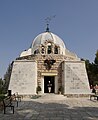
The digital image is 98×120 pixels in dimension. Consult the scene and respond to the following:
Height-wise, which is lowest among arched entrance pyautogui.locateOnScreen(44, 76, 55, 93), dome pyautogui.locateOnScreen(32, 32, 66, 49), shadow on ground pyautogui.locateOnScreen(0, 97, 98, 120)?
shadow on ground pyautogui.locateOnScreen(0, 97, 98, 120)

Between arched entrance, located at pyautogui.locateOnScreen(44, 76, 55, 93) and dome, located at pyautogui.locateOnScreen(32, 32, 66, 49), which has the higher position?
dome, located at pyautogui.locateOnScreen(32, 32, 66, 49)

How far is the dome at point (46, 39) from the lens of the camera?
29.2 m

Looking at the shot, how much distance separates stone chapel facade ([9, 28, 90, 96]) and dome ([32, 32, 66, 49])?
56.2 inches

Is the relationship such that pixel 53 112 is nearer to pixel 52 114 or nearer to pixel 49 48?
pixel 52 114

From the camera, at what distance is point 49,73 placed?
2547 cm

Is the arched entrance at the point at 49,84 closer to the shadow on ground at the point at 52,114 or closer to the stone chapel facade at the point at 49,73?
the stone chapel facade at the point at 49,73

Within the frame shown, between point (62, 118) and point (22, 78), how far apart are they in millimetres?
15669

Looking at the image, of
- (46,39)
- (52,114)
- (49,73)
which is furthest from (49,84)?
(52,114)

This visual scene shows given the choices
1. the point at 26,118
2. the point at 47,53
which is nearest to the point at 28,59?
the point at 47,53

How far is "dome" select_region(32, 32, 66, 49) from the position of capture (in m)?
29.2

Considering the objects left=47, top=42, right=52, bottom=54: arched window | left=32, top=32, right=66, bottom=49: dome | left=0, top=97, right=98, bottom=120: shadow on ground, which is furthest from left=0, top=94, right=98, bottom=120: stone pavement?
left=32, top=32, right=66, bottom=49: dome

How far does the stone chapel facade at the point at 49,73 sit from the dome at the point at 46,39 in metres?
1.43

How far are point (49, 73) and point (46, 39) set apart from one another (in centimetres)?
566

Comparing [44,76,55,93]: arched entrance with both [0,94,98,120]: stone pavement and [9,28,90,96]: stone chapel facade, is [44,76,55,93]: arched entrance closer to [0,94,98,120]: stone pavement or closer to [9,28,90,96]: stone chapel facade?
[9,28,90,96]: stone chapel facade
